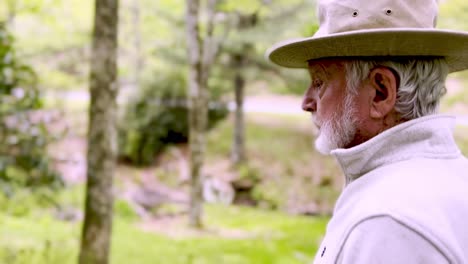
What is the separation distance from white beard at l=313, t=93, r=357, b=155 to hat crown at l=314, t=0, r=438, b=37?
201 mm

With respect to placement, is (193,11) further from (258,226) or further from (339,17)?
(339,17)

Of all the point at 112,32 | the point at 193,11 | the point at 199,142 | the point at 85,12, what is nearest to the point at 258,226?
the point at 199,142

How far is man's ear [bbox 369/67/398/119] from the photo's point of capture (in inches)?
51.9

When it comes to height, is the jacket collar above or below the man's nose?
below

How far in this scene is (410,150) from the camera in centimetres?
124

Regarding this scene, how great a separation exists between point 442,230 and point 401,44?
0.50 meters

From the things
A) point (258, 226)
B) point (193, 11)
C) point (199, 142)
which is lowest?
point (258, 226)

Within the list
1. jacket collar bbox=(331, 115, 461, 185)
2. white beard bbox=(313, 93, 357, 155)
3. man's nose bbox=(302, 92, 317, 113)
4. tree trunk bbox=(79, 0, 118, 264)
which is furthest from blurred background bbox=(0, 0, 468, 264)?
jacket collar bbox=(331, 115, 461, 185)

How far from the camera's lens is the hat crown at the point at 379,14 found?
134 centimetres

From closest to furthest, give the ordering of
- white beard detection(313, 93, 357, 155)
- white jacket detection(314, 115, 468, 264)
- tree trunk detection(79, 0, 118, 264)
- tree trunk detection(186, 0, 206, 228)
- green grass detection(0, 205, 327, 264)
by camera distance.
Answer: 1. white jacket detection(314, 115, 468, 264)
2. white beard detection(313, 93, 357, 155)
3. tree trunk detection(79, 0, 118, 264)
4. green grass detection(0, 205, 327, 264)
5. tree trunk detection(186, 0, 206, 228)

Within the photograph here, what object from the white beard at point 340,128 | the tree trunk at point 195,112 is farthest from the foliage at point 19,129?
the tree trunk at point 195,112

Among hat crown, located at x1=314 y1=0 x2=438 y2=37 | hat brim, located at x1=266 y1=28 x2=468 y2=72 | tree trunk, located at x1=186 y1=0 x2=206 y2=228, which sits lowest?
tree trunk, located at x1=186 y1=0 x2=206 y2=228

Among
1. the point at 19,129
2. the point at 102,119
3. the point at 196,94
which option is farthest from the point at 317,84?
the point at 196,94

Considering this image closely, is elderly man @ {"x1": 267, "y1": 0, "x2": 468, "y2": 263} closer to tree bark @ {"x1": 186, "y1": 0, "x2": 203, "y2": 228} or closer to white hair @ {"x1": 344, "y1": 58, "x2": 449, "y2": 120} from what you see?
white hair @ {"x1": 344, "y1": 58, "x2": 449, "y2": 120}
